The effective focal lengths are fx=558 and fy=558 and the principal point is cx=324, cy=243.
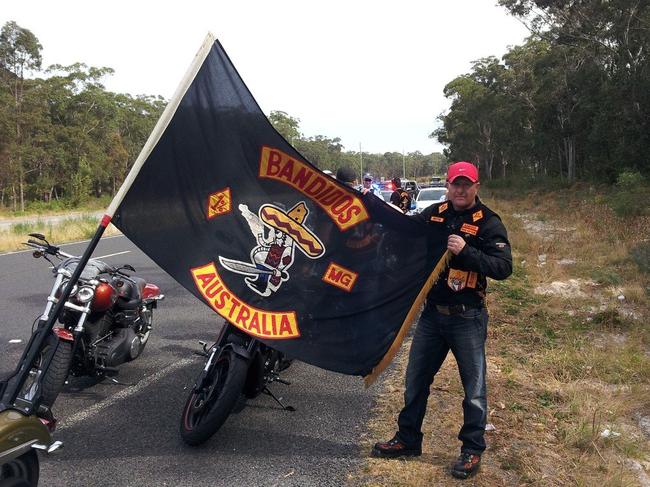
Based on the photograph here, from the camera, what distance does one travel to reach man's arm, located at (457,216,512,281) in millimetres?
3314

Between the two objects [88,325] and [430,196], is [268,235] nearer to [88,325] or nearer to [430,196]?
[88,325]

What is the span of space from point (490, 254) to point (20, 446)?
9.02ft

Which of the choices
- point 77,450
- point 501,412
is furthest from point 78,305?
point 501,412

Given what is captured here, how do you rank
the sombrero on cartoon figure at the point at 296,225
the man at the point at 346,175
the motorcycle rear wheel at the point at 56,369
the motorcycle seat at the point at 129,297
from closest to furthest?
the sombrero on cartoon figure at the point at 296,225, the motorcycle rear wheel at the point at 56,369, the motorcycle seat at the point at 129,297, the man at the point at 346,175

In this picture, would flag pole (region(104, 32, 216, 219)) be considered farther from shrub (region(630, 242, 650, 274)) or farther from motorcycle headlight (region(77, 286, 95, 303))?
shrub (region(630, 242, 650, 274))

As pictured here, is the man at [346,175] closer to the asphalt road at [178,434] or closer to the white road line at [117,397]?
the asphalt road at [178,434]

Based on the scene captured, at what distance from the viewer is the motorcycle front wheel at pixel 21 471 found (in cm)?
282

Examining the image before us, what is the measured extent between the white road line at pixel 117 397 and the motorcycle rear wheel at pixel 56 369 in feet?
1.41

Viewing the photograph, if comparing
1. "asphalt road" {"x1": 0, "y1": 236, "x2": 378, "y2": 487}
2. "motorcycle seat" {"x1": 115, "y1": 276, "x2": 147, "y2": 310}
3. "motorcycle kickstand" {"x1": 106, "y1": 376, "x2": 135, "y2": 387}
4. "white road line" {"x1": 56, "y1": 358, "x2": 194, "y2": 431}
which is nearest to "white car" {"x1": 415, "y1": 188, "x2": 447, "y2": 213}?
"asphalt road" {"x1": 0, "y1": 236, "x2": 378, "y2": 487}

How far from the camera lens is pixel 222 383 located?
3855mm

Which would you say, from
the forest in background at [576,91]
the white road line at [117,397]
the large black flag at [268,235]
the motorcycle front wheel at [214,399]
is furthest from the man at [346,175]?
the forest in background at [576,91]

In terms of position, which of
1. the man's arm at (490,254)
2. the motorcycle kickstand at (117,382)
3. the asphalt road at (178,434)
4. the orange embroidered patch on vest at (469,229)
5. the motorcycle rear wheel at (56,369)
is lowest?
the asphalt road at (178,434)

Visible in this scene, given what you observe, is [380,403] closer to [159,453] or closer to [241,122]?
[159,453]

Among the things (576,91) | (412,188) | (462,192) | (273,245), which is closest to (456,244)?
(462,192)
